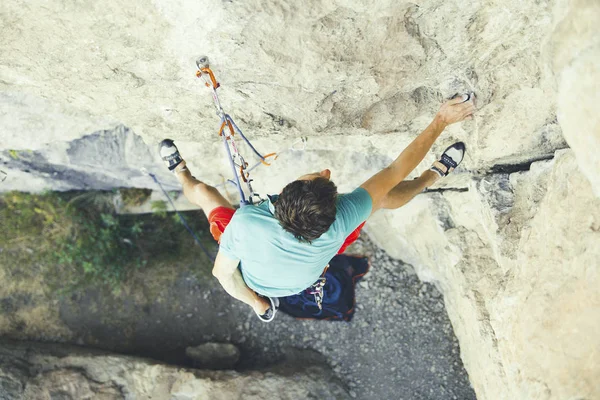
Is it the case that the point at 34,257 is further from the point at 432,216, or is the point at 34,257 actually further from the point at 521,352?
the point at 521,352

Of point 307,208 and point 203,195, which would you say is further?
point 203,195

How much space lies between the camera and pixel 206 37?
2.54 m

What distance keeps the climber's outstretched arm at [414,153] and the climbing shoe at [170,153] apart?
1468 mm

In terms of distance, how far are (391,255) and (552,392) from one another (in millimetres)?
2870

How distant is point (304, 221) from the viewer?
2365 millimetres

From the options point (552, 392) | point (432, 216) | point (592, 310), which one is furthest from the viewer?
point (432, 216)

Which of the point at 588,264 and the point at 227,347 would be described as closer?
the point at 588,264

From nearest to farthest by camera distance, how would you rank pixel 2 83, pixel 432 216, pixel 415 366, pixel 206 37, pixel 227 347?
pixel 206 37 → pixel 2 83 → pixel 432 216 → pixel 415 366 → pixel 227 347

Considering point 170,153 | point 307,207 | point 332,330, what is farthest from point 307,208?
point 332,330

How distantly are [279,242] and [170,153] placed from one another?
53.8 inches

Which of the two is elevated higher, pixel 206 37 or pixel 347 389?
pixel 206 37

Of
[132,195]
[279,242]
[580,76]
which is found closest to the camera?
[580,76]

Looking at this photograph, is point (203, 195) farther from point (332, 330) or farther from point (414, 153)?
point (332, 330)

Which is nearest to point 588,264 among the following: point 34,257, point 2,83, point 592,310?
point 592,310
